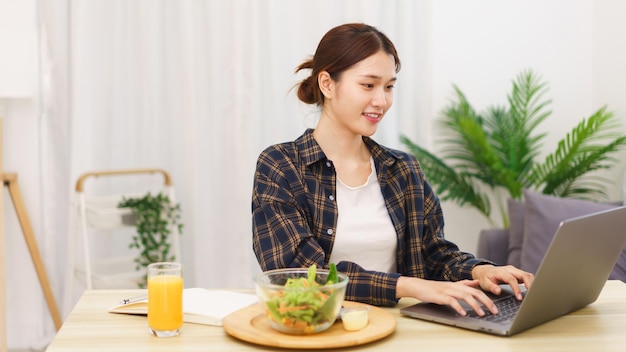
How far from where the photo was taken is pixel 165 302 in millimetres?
1503

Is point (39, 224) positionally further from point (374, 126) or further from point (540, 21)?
point (540, 21)

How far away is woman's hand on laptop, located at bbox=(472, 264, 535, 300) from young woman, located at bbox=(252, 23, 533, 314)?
69 mm

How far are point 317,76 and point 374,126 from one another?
0.23 metres

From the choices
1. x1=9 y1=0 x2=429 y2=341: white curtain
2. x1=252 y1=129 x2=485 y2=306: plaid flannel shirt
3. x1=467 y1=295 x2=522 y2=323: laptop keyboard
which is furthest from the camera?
x1=9 y1=0 x2=429 y2=341: white curtain

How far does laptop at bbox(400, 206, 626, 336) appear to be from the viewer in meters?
1.47

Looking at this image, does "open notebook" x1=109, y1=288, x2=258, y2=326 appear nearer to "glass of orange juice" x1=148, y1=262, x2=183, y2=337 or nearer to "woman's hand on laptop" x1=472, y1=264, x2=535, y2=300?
"glass of orange juice" x1=148, y1=262, x2=183, y2=337

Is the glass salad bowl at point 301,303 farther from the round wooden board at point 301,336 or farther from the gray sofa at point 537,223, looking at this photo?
the gray sofa at point 537,223

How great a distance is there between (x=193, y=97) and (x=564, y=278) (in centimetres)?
268

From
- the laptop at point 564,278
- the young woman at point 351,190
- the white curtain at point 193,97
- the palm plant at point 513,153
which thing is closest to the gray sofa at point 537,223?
the palm plant at point 513,153

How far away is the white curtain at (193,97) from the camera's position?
391 cm

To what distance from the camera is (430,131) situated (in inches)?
160

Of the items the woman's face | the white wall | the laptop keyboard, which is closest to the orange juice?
the laptop keyboard

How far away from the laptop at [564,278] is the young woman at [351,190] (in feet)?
0.98

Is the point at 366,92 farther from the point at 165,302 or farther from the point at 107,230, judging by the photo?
the point at 107,230
